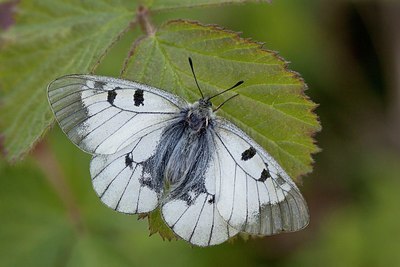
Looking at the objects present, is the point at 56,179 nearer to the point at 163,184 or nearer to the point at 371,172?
the point at 163,184

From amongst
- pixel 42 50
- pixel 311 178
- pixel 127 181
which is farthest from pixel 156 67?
pixel 311 178

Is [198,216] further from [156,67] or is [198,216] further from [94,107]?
[156,67]

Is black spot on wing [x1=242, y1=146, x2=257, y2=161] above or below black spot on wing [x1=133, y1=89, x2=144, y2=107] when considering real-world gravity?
below

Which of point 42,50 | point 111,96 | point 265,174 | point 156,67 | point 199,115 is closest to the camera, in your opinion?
point 265,174

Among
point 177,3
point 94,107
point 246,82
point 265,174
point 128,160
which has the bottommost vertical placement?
point 265,174

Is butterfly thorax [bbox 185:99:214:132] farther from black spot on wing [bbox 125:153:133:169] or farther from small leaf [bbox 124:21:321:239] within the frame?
black spot on wing [bbox 125:153:133:169]

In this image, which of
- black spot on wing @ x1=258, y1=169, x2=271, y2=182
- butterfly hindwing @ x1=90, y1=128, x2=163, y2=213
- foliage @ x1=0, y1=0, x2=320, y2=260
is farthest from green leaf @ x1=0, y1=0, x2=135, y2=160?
black spot on wing @ x1=258, y1=169, x2=271, y2=182
